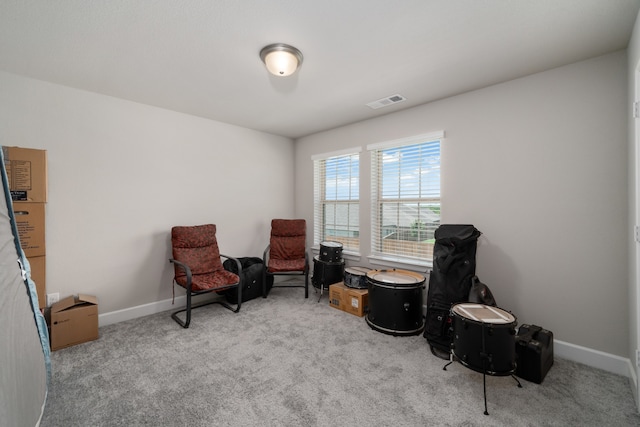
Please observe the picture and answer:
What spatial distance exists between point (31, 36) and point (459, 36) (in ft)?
9.94

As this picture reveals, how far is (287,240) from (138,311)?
80.9 inches

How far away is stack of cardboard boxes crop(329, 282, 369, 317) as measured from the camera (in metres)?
3.27

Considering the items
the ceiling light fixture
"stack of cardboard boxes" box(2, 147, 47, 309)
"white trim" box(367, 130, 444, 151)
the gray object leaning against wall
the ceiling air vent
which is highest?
the ceiling air vent

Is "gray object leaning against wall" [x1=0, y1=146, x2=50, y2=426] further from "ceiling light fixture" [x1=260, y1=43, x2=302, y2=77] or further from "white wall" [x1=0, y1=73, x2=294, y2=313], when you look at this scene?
"white wall" [x1=0, y1=73, x2=294, y2=313]

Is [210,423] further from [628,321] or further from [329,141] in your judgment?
[329,141]

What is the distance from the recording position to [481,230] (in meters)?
2.86

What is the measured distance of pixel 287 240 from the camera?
428 centimetres

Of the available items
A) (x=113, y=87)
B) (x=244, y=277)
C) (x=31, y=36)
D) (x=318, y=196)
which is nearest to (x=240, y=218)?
(x=244, y=277)

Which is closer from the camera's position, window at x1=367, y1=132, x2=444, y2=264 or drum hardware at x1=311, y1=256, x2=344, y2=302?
window at x1=367, y1=132, x2=444, y2=264

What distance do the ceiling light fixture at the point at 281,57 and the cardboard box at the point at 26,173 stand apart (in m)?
2.12

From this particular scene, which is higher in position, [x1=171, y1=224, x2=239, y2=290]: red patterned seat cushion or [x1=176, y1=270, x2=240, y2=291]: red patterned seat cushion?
[x1=171, y1=224, x2=239, y2=290]: red patterned seat cushion

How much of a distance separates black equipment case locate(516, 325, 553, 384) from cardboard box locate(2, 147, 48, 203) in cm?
412

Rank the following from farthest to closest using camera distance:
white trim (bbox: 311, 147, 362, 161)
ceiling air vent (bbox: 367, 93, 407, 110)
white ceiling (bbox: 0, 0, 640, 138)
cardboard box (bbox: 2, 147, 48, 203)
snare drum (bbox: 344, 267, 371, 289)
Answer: white trim (bbox: 311, 147, 362, 161), snare drum (bbox: 344, 267, 371, 289), ceiling air vent (bbox: 367, 93, 407, 110), cardboard box (bbox: 2, 147, 48, 203), white ceiling (bbox: 0, 0, 640, 138)

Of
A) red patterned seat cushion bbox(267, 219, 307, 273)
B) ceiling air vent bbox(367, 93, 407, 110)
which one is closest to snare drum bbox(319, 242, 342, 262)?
red patterned seat cushion bbox(267, 219, 307, 273)
